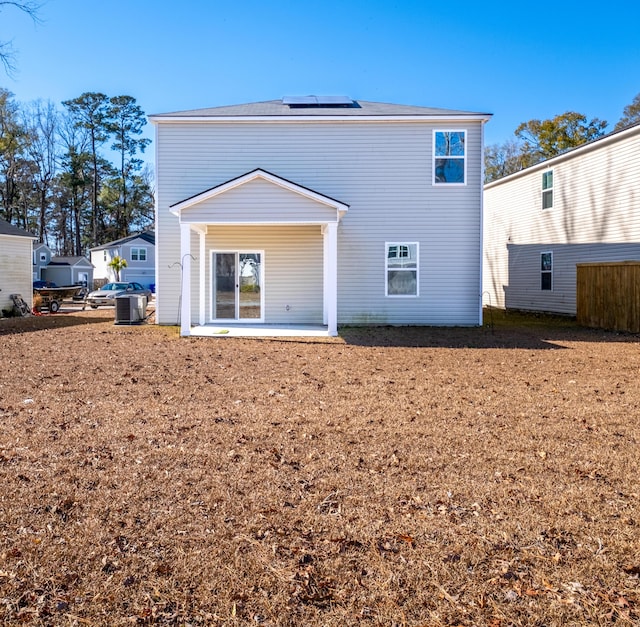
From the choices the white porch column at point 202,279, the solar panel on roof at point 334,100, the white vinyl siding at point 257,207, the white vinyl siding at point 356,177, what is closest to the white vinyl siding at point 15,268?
the white vinyl siding at point 356,177

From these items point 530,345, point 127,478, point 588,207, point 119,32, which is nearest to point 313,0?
point 119,32

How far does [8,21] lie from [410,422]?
12295 millimetres

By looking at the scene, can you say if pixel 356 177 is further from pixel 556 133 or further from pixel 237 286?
pixel 556 133

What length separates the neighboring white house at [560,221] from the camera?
16922 millimetres

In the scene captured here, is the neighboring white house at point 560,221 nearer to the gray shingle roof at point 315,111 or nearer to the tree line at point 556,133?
the gray shingle roof at point 315,111

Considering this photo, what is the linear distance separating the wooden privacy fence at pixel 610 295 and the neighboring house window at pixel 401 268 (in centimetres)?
571

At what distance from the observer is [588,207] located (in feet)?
61.1

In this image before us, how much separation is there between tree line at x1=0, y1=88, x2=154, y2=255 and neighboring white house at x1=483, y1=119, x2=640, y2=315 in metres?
37.4

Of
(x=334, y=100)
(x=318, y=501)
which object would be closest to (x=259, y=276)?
(x=334, y=100)

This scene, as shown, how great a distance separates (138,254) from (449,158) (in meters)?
36.5

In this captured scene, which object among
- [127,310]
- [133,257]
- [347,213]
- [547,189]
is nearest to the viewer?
[347,213]

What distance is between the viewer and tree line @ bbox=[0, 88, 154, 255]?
4816 centimetres

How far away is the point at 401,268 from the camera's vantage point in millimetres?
15398

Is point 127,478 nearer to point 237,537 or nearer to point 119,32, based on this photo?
point 237,537
